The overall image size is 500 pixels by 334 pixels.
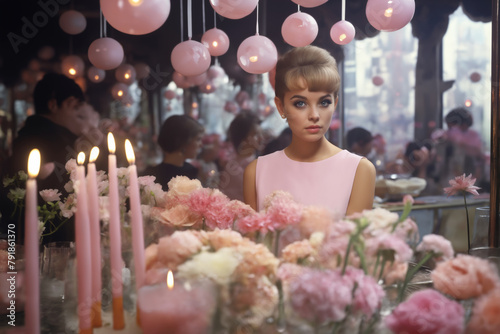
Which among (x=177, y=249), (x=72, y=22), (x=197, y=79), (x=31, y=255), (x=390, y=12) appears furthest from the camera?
(x=197, y=79)

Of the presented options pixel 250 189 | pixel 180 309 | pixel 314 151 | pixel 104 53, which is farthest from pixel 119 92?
pixel 180 309

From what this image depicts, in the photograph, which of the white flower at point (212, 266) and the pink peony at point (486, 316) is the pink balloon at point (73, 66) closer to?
the white flower at point (212, 266)

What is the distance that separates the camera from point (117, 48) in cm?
245

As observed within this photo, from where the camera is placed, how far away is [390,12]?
5.35 feet

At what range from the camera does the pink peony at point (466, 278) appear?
67 cm

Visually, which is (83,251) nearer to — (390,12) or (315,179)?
(315,179)

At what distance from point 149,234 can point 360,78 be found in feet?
14.9

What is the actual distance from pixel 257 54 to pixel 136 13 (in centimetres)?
69

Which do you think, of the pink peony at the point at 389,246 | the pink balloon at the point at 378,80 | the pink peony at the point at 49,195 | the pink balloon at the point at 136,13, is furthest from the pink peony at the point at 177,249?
the pink balloon at the point at 378,80

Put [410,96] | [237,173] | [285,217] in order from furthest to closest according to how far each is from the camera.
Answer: [410,96]
[237,173]
[285,217]

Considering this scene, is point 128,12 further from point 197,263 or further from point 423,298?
point 423,298

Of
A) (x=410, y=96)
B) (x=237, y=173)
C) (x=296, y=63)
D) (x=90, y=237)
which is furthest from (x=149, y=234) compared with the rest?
(x=410, y=96)

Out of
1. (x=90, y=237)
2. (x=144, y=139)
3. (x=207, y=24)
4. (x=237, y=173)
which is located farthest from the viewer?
(x=144, y=139)

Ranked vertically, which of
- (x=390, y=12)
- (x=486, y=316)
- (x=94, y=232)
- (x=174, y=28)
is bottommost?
(x=486, y=316)
